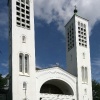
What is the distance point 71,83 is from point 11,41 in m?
12.9

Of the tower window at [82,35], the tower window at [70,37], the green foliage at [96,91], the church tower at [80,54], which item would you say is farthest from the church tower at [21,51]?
the green foliage at [96,91]

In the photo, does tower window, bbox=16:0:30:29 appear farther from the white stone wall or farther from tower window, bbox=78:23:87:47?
tower window, bbox=78:23:87:47

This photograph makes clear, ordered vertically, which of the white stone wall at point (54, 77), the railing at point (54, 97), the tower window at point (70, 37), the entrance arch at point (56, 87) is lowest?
the railing at point (54, 97)

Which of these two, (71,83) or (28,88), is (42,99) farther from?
(71,83)

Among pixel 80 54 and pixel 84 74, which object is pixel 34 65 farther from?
pixel 84 74

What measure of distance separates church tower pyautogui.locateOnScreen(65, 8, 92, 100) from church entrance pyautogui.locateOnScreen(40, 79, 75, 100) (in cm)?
174

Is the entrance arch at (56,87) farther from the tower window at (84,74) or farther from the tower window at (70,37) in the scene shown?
the tower window at (70,37)

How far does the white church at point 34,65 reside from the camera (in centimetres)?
4200

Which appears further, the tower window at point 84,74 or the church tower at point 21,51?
the tower window at point 84,74

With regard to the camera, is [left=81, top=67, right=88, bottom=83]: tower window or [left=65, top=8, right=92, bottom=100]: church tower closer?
[left=65, top=8, right=92, bottom=100]: church tower

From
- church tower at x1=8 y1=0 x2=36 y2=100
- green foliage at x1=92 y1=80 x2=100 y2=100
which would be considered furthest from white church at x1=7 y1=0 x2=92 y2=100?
green foliage at x1=92 y1=80 x2=100 y2=100

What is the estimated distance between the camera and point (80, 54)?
167 feet

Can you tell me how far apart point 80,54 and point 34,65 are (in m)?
10.4

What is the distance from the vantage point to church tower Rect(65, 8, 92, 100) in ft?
161
